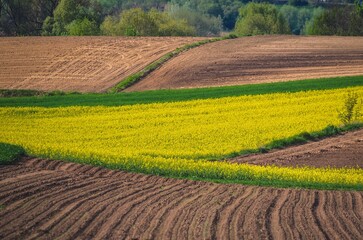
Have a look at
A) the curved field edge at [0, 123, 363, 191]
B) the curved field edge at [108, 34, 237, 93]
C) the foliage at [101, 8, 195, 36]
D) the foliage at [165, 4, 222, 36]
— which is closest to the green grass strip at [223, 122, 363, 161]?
the curved field edge at [0, 123, 363, 191]

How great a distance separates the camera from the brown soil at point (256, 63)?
5025cm

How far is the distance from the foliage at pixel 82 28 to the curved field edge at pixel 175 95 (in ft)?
126

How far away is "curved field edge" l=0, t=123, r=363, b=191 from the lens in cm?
2284

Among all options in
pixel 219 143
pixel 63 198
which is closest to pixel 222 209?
pixel 63 198

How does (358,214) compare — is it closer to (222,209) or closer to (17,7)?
(222,209)

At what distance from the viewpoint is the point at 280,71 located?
172ft

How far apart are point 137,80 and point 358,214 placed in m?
35.4

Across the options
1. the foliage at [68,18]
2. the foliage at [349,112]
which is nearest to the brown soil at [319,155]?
the foliage at [349,112]

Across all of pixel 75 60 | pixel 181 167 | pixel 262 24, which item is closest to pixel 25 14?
pixel 262 24

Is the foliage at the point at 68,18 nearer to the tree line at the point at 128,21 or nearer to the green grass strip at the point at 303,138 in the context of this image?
the tree line at the point at 128,21

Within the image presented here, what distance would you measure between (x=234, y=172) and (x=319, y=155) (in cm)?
632

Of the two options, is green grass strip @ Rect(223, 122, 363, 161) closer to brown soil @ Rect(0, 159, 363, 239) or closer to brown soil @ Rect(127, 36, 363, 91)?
brown soil @ Rect(0, 159, 363, 239)

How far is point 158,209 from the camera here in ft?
57.1

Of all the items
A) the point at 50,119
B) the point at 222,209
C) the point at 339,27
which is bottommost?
the point at 339,27
